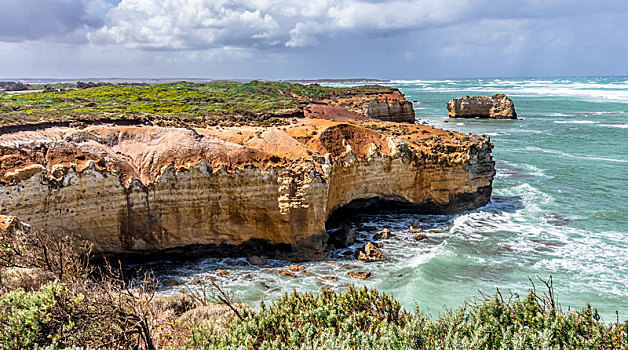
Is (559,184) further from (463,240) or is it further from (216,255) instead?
(216,255)

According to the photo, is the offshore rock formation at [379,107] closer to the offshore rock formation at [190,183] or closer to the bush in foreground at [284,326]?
the offshore rock formation at [190,183]

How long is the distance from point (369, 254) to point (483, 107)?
69.5 metres

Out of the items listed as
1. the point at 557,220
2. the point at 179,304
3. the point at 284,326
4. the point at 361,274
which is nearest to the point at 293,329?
the point at 284,326

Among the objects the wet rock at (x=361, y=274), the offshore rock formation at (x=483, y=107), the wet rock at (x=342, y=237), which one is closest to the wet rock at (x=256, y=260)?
the wet rock at (x=342, y=237)

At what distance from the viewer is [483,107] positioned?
8325cm

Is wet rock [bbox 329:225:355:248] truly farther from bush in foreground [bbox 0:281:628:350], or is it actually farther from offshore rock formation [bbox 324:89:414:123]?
offshore rock formation [bbox 324:89:414:123]

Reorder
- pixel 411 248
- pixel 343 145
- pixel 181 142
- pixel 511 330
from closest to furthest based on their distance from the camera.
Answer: pixel 511 330 → pixel 181 142 → pixel 411 248 → pixel 343 145

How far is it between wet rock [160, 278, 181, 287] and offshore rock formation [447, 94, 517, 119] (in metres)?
73.7

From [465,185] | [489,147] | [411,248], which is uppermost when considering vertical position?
[489,147]

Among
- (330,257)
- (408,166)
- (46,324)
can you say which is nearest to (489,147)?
(408,166)

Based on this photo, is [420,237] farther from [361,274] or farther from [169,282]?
[169,282]

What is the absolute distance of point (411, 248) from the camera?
2391cm

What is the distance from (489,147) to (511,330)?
68.4 ft

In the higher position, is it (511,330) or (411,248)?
(511,330)
